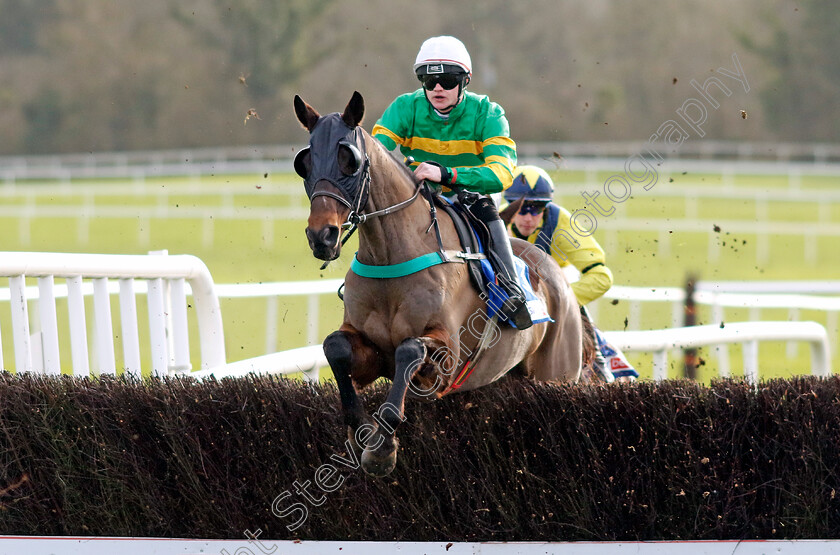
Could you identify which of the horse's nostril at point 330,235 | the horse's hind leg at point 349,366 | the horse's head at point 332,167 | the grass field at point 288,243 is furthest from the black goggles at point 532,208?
the grass field at point 288,243

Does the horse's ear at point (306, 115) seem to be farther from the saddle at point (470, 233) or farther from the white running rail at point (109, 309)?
the white running rail at point (109, 309)

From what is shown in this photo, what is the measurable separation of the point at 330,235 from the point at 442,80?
125cm

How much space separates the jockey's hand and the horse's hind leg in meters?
0.69

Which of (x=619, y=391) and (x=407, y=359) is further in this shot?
(x=619, y=391)

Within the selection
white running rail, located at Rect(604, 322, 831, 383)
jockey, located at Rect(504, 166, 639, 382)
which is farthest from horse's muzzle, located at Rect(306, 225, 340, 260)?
white running rail, located at Rect(604, 322, 831, 383)

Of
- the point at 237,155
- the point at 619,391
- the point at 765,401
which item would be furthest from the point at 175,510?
the point at 237,155

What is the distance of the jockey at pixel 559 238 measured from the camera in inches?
235

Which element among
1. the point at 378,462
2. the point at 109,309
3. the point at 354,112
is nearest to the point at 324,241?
the point at 354,112

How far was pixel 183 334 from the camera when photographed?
204 inches

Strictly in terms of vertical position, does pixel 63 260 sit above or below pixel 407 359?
above

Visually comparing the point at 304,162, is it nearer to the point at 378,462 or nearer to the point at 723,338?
the point at 378,462

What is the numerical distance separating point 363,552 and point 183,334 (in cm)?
173

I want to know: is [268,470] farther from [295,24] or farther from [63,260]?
[295,24]

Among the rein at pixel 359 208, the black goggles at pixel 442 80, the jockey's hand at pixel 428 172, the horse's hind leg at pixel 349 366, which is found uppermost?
the black goggles at pixel 442 80
